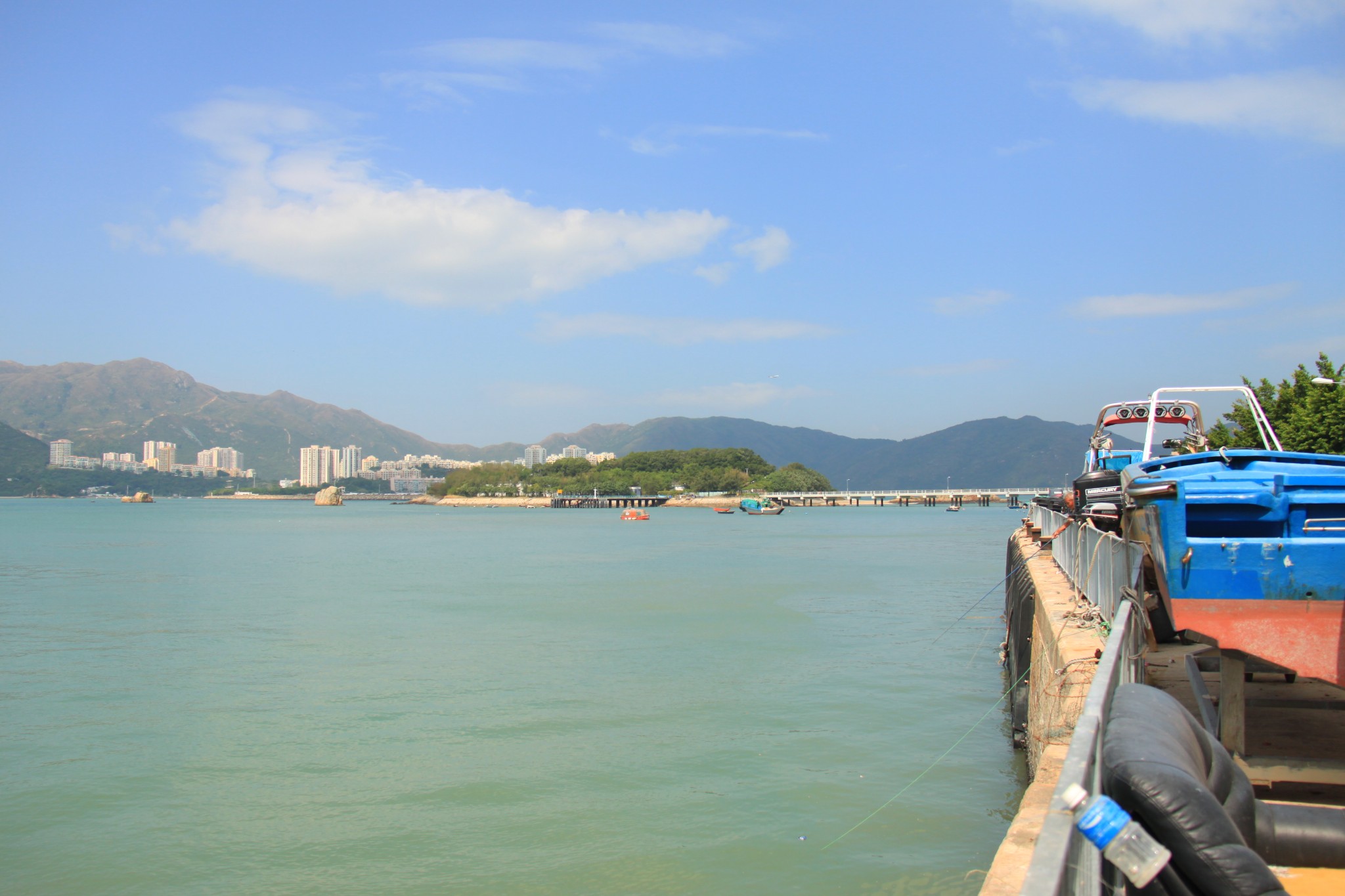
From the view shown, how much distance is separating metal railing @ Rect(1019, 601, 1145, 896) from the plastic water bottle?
0.11 ft

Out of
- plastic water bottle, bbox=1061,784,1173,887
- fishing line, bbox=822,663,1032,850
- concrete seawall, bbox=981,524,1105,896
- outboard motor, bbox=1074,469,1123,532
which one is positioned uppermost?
outboard motor, bbox=1074,469,1123,532

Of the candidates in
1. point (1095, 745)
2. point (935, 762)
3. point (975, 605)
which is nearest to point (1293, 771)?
point (1095, 745)

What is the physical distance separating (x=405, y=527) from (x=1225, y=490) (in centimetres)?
10354

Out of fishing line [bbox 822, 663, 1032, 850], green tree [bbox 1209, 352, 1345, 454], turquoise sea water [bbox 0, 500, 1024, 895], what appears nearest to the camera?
turquoise sea water [bbox 0, 500, 1024, 895]

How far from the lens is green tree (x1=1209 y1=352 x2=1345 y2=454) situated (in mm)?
27047

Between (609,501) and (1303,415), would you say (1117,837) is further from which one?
(609,501)

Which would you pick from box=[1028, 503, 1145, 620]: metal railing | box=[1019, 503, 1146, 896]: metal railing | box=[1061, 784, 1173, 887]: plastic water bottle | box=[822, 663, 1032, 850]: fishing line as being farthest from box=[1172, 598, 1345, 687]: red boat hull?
box=[822, 663, 1032, 850]: fishing line

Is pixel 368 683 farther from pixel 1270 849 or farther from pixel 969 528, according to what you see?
pixel 969 528

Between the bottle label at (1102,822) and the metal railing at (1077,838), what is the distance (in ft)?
0.13

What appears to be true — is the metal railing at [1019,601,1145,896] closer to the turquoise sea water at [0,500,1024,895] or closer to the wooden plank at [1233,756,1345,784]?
the wooden plank at [1233,756,1345,784]

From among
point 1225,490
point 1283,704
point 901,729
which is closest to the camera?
point 1225,490

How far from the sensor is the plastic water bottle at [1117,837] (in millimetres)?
2695

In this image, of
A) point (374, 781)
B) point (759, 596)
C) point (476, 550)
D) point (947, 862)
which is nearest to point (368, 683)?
point (374, 781)

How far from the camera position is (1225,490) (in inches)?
256
